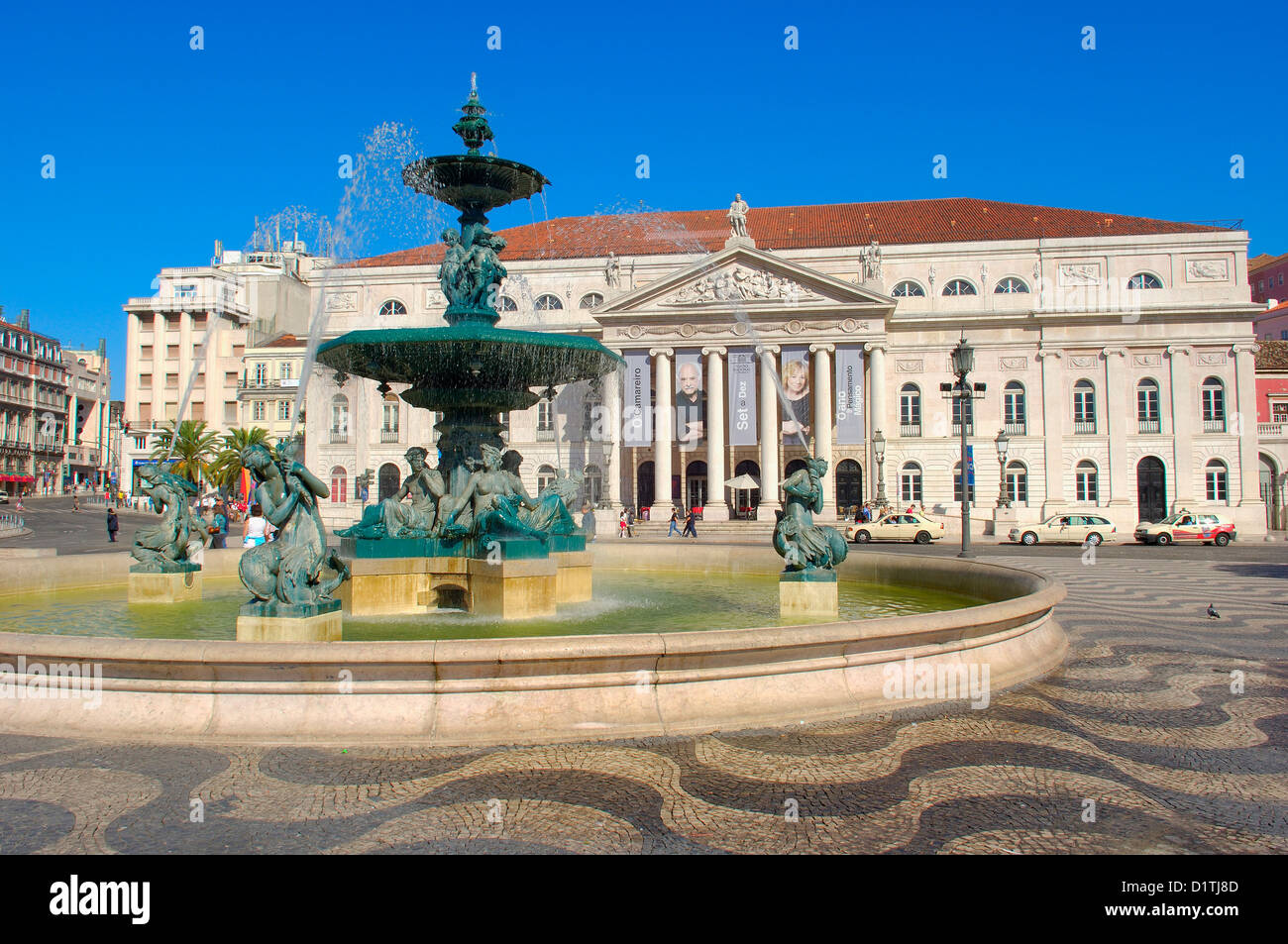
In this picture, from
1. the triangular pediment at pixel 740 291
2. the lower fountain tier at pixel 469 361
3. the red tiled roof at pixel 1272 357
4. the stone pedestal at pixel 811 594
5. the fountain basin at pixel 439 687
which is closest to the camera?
the fountain basin at pixel 439 687

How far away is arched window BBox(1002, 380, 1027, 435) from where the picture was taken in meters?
45.9

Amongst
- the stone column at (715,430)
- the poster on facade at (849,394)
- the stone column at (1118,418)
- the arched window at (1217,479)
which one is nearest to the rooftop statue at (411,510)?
the poster on facade at (849,394)

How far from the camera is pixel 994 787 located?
4.38 m

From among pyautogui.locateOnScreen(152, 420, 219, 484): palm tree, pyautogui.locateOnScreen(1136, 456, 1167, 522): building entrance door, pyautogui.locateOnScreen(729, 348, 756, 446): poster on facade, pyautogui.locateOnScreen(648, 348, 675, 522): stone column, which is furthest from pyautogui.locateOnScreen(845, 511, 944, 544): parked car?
pyautogui.locateOnScreen(152, 420, 219, 484): palm tree

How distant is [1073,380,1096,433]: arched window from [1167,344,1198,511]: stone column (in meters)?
3.87

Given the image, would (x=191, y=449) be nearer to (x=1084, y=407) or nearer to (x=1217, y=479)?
(x=1084, y=407)

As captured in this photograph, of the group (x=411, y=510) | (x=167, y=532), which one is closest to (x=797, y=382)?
(x=411, y=510)

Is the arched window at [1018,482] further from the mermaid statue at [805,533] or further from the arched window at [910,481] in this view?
the mermaid statue at [805,533]

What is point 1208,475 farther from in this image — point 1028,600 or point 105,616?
point 105,616

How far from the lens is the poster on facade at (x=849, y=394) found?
136 ft

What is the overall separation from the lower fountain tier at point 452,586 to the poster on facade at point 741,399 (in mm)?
34121

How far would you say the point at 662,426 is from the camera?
1783 inches

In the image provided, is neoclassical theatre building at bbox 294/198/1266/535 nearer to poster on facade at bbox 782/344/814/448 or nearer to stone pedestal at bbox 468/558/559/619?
poster on facade at bbox 782/344/814/448

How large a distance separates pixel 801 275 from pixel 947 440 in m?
12.1
